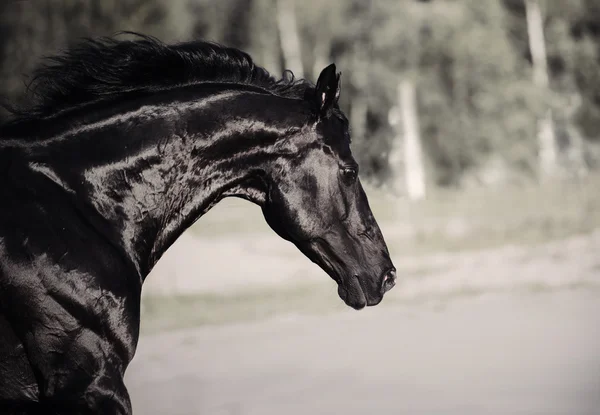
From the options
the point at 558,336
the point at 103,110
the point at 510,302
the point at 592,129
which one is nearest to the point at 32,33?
the point at 510,302

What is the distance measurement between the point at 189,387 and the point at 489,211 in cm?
1272

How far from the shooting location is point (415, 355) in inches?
361

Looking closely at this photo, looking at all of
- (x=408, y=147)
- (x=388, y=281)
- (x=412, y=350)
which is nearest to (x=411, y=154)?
(x=408, y=147)

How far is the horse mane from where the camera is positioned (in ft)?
10.3

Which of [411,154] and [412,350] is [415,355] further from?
[411,154]

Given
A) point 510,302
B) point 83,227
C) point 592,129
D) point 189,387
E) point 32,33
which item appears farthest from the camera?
point 592,129

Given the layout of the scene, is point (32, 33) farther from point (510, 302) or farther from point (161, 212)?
point (161, 212)

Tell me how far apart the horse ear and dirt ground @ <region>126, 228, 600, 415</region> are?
13.3 feet

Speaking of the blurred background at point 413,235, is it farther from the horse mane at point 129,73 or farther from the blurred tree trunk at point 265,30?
the horse mane at point 129,73

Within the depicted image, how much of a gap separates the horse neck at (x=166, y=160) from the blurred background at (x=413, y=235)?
0.85m

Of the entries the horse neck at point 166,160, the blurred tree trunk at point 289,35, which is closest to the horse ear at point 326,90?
the horse neck at point 166,160

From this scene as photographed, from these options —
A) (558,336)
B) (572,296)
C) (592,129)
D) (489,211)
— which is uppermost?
(558,336)

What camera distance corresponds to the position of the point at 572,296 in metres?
12.1

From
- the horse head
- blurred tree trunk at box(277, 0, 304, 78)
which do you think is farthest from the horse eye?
blurred tree trunk at box(277, 0, 304, 78)
